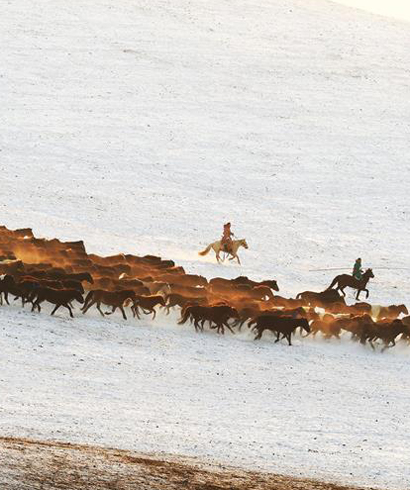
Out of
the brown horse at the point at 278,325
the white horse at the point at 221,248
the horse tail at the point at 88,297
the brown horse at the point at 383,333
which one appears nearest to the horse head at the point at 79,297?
the horse tail at the point at 88,297

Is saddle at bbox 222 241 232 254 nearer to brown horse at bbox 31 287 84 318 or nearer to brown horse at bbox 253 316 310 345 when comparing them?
brown horse at bbox 253 316 310 345

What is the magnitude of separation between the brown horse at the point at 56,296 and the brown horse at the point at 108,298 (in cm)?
44

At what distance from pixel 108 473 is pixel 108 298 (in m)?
9.63

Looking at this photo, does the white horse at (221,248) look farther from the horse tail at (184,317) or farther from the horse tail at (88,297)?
the horse tail at (88,297)

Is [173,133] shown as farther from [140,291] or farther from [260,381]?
[260,381]

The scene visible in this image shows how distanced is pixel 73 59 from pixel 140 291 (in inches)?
1325

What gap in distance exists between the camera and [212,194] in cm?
3975

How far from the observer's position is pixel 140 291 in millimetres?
23125

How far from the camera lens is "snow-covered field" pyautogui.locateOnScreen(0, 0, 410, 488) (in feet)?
53.2

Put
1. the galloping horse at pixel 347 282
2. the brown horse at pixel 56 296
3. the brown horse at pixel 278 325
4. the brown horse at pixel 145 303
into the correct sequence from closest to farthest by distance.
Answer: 1. the brown horse at pixel 56 296
2. the brown horse at pixel 278 325
3. the brown horse at pixel 145 303
4. the galloping horse at pixel 347 282

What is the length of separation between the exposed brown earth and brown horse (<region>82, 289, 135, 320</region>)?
834 centimetres

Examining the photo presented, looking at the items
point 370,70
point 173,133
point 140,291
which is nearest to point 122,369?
point 140,291

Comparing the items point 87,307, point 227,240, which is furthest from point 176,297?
point 227,240

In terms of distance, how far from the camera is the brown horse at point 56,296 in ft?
70.3
